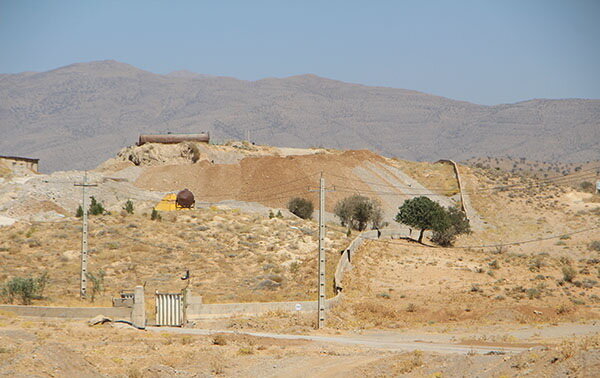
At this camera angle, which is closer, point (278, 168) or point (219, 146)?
point (278, 168)

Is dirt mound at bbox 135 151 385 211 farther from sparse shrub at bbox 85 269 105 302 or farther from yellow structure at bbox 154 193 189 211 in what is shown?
sparse shrub at bbox 85 269 105 302

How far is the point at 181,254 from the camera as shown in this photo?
56844 millimetres

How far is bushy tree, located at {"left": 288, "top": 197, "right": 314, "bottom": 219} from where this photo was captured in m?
76.8

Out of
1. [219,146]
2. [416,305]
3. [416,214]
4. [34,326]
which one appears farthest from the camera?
[219,146]

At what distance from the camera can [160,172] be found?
91438 mm

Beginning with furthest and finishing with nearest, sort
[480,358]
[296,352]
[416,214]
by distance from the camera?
1. [416,214]
2. [296,352]
3. [480,358]

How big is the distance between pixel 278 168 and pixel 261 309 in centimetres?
5091

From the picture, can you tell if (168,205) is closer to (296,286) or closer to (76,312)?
(296,286)

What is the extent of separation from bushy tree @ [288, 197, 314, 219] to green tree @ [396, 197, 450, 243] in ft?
36.6

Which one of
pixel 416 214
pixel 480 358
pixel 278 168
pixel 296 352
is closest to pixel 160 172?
pixel 278 168

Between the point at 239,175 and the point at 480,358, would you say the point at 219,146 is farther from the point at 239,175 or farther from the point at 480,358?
the point at 480,358

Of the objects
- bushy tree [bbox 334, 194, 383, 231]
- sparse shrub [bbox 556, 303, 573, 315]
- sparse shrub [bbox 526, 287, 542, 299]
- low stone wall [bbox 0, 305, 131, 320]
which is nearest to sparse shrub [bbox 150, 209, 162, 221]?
bushy tree [bbox 334, 194, 383, 231]

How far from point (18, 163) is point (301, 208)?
40.0 metres

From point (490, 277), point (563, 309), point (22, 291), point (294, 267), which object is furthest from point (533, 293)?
point (22, 291)
